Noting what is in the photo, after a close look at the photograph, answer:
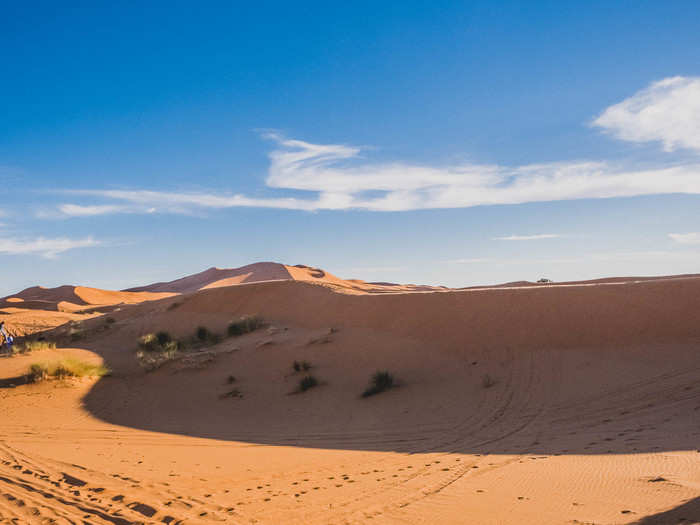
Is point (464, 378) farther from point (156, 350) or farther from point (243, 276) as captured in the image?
point (243, 276)

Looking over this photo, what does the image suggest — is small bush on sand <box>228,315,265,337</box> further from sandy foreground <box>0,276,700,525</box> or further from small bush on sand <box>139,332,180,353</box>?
small bush on sand <box>139,332,180,353</box>

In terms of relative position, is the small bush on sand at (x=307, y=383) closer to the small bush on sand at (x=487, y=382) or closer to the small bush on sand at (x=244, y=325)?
the small bush on sand at (x=487, y=382)

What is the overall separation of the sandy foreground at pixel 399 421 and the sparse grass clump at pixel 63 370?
1.25 feet

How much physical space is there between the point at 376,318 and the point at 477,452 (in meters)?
10.9

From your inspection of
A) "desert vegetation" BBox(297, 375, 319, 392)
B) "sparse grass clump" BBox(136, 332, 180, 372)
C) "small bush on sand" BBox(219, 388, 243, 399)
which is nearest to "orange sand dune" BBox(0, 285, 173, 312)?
"sparse grass clump" BBox(136, 332, 180, 372)

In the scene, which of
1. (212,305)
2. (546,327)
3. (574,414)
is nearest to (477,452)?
(574,414)

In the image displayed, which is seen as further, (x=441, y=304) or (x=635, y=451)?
(x=441, y=304)

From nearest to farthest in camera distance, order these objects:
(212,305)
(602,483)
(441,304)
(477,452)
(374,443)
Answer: (602,483) < (477,452) < (374,443) < (441,304) < (212,305)

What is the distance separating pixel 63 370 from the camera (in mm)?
14336

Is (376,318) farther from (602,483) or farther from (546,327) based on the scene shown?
(602,483)

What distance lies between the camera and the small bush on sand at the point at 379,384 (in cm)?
1206

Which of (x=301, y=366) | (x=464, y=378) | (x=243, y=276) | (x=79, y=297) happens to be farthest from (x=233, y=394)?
(x=243, y=276)

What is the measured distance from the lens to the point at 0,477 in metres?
6.63

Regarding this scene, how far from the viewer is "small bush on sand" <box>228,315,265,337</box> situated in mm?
20422
